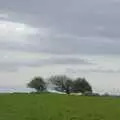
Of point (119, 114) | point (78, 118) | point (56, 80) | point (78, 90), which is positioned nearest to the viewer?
point (78, 118)

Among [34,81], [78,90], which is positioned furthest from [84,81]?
[34,81]

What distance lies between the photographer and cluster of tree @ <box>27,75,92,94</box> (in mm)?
135375

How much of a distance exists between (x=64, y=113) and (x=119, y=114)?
4278 mm

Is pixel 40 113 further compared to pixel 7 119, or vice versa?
pixel 40 113

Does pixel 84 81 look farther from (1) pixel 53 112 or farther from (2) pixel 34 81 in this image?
(1) pixel 53 112

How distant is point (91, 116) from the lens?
30.2m

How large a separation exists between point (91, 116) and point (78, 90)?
107 metres

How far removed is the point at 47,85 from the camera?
13950 centimetres

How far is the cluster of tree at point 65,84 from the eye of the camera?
13538 centimetres

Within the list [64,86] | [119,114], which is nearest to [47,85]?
[64,86]

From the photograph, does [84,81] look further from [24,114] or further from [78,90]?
[24,114]

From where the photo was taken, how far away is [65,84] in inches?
5625

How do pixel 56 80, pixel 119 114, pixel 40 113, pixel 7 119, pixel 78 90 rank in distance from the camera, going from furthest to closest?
pixel 56 80 → pixel 78 90 → pixel 119 114 → pixel 40 113 → pixel 7 119

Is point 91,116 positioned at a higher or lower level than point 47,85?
lower
